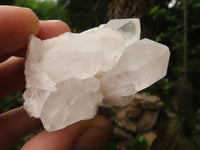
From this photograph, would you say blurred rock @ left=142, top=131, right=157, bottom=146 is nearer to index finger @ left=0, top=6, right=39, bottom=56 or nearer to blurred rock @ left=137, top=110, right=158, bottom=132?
blurred rock @ left=137, top=110, right=158, bottom=132

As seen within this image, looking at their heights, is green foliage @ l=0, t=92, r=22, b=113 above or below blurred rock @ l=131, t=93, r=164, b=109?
above

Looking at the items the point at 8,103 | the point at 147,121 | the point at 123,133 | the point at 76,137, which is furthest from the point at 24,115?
the point at 147,121

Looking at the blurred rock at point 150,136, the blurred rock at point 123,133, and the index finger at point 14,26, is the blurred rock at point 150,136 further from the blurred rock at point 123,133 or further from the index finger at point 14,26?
the index finger at point 14,26

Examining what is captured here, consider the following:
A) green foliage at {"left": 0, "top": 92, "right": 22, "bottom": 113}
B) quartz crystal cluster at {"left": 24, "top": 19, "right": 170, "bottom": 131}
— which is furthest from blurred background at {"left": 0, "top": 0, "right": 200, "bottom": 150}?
quartz crystal cluster at {"left": 24, "top": 19, "right": 170, "bottom": 131}

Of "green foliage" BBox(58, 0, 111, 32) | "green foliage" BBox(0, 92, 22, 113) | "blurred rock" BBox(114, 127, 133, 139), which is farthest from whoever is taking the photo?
"blurred rock" BBox(114, 127, 133, 139)

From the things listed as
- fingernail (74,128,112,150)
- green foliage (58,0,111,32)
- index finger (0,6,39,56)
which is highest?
index finger (0,6,39,56)

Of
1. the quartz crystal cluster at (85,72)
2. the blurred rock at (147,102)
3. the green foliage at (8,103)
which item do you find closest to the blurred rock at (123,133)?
the blurred rock at (147,102)

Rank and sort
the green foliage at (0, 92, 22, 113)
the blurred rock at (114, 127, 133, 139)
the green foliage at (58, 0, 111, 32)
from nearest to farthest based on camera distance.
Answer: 1. the green foliage at (58, 0, 111, 32)
2. the green foliage at (0, 92, 22, 113)
3. the blurred rock at (114, 127, 133, 139)
